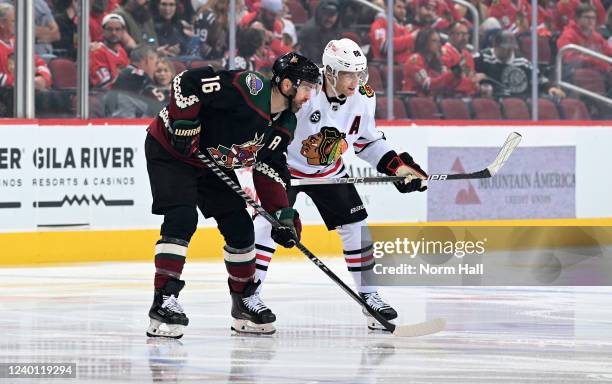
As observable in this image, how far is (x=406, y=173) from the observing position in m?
6.36

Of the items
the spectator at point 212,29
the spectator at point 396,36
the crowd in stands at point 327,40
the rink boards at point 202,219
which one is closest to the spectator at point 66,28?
the crowd in stands at point 327,40

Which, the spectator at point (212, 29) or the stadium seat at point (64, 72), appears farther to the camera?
the spectator at point (212, 29)

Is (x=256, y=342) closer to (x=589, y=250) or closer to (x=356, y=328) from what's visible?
(x=356, y=328)

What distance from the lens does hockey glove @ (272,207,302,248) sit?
5730mm

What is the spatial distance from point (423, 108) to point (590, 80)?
57.0 inches

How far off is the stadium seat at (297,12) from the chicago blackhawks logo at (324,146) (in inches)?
149

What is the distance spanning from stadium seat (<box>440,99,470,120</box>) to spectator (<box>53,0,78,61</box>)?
9.12 feet

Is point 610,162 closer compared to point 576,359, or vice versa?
point 576,359

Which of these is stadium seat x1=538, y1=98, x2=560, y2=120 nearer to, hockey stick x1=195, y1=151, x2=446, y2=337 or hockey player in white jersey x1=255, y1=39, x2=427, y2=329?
hockey player in white jersey x1=255, y1=39, x2=427, y2=329

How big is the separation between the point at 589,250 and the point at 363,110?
4422mm

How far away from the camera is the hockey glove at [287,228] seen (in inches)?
226

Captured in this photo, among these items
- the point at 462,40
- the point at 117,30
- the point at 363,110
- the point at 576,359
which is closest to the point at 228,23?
the point at 117,30

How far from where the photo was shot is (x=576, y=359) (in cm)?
528

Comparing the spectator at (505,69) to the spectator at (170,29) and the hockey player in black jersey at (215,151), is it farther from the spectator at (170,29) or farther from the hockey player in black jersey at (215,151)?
the hockey player in black jersey at (215,151)
